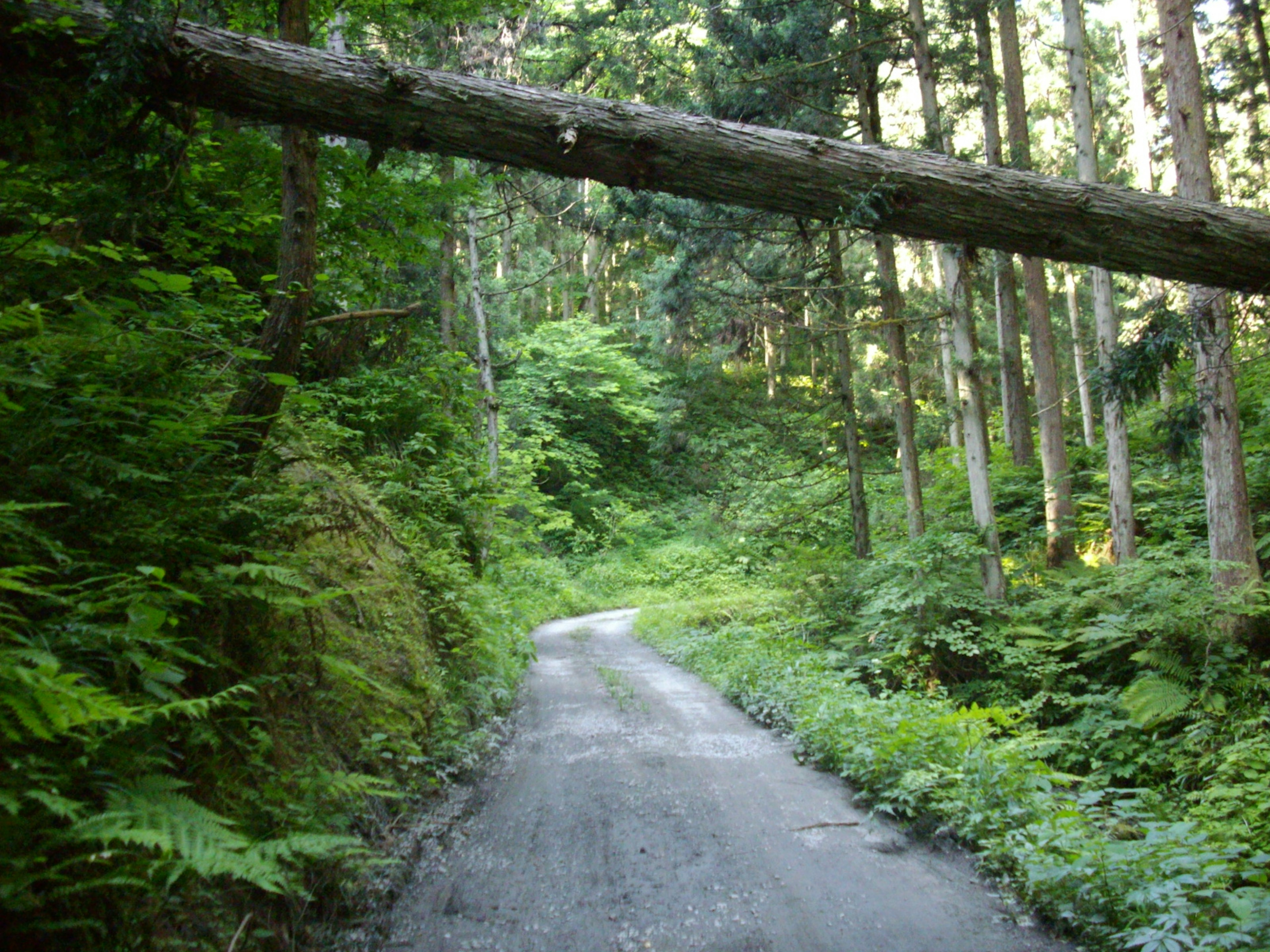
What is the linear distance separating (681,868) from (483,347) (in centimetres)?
1323

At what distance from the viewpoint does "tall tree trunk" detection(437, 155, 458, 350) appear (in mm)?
12477

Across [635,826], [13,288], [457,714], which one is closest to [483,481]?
[457,714]

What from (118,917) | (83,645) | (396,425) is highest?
(396,425)

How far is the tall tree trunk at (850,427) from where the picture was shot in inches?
528

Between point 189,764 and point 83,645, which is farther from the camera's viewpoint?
point 189,764

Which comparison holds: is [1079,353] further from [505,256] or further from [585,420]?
[585,420]

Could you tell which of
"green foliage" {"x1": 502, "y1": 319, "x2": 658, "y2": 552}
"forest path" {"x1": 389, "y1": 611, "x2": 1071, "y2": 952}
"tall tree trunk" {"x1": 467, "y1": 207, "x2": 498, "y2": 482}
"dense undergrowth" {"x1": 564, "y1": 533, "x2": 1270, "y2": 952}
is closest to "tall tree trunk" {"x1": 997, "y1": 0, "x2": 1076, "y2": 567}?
"dense undergrowth" {"x1": 564, "y1": 533, "x2": 1270, "y2": 952}

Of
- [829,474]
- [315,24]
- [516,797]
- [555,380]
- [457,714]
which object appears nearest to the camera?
[516,797]

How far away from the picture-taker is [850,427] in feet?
44.4

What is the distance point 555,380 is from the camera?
3089 cm

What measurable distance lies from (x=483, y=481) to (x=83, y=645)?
22.5ft

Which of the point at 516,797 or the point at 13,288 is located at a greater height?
the point at 13,288

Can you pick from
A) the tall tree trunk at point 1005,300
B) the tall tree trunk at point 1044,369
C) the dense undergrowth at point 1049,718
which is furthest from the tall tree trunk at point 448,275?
the tall tree trunk at point 1044,369

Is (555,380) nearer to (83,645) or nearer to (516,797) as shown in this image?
(516,797)
